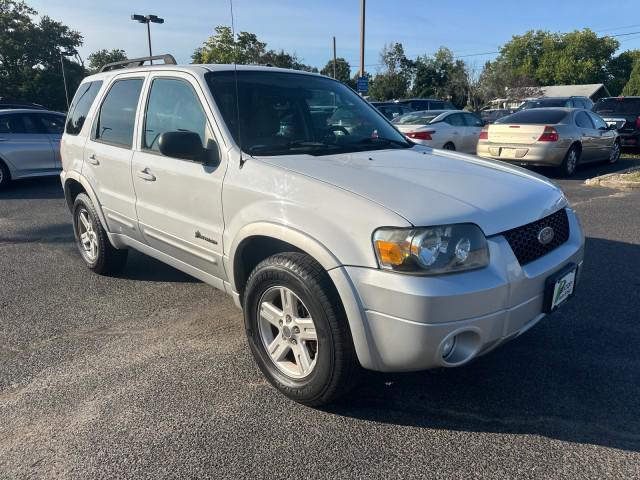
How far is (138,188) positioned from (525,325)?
285 cm

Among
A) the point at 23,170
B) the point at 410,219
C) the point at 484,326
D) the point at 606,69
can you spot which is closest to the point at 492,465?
the point at 484,326

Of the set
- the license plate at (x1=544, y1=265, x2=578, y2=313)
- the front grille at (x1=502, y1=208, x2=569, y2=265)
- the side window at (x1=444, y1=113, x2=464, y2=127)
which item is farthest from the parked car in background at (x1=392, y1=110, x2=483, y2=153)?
the license plate at (x1=544, y1=265, x2=578, y2=313)

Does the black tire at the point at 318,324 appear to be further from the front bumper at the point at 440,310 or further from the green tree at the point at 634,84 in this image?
the green tree at the point at 634,84

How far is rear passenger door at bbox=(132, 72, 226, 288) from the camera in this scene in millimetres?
3264

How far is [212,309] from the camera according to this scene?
4.18 meters

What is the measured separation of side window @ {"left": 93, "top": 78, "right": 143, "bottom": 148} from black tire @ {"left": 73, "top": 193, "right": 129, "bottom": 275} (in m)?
0.67

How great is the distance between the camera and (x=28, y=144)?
10258mm

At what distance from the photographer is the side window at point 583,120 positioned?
11227 millimetres

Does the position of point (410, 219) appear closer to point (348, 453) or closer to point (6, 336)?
point (348, 453)

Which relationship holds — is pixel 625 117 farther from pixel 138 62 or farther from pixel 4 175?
pixel 4 175

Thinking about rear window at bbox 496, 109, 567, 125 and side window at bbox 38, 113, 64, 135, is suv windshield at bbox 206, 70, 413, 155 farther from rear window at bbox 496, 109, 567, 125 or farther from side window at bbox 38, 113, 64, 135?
side window at bbox 38, 113, 64, 135

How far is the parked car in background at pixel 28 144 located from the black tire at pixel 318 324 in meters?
9.24

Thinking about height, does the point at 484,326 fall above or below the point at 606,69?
below

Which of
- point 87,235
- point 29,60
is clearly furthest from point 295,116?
point 29,60
